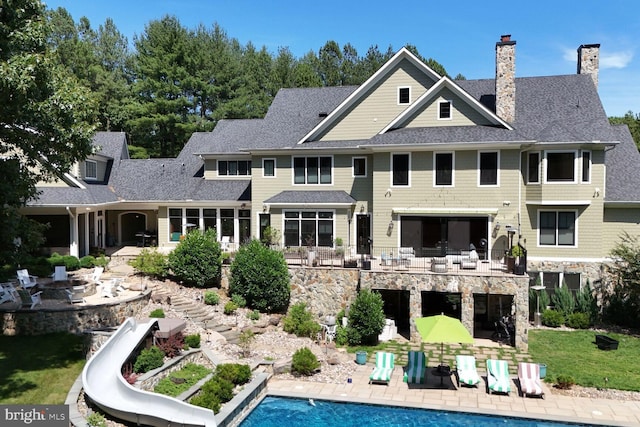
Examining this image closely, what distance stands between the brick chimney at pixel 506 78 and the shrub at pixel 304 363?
16.6 m

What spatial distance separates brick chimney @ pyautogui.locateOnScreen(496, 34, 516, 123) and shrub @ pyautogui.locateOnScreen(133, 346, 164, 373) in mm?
20559

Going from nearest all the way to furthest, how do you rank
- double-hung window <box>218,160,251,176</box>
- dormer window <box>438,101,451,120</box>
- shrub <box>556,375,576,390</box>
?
shrub <box>556,375,576,390</box>, dormer window <box>438,101,451,120</box>, double-hung window <box>218,160,251,176</box>

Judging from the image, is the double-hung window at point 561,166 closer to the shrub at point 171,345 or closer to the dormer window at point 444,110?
the dormer window at point 444,110

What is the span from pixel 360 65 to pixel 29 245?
54056 millimetres

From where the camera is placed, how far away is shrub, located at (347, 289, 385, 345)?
68.0ft

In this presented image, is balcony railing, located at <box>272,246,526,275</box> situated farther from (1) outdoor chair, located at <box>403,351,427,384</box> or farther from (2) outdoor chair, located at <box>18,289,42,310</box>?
(2) outdoor chair, located at <box>18,289,42,310</box>

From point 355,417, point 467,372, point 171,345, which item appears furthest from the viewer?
point 171,345

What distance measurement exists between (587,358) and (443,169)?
1081 centimetres

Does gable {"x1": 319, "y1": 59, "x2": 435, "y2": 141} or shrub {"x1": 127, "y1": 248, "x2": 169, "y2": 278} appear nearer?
shrub {"x1": 127, "y1": 248, "x2": 169, "y2": 278}

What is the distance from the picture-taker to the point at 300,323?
2203 cm

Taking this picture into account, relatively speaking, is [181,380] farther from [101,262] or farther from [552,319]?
[552,319]

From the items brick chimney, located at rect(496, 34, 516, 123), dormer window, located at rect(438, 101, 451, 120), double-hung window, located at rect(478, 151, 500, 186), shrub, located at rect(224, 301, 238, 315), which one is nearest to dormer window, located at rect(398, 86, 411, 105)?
dormer window, located at rect(438, 101, 451, 120)

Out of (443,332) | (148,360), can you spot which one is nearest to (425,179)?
(443,332)

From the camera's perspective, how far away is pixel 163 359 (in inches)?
646
